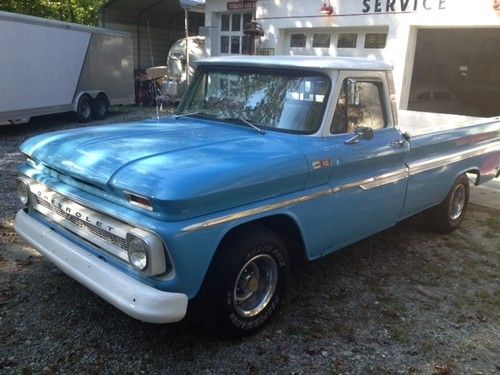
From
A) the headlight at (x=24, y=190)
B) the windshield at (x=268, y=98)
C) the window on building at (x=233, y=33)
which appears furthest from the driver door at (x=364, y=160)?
the window on building at (x=233, y=33)

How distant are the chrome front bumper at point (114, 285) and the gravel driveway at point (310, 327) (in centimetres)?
51

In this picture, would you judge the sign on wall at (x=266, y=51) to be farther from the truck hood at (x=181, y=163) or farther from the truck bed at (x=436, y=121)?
the truck hood at (x=181, y=163)

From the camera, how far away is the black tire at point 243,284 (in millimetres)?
2973

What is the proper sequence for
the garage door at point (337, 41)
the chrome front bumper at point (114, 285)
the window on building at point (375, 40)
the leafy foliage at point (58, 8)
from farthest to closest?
the leafy foliage at point (58, 8) → the garage door at point (337, 41) → the window on building at point (375, 40) → the chrome front bumper at point (114, 285)

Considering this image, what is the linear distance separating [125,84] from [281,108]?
40.4 ft

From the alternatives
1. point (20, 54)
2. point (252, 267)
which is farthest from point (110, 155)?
point (20, 54)

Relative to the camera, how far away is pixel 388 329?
11.6ft

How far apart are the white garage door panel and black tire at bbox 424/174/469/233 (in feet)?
29.8

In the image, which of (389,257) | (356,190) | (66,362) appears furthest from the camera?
(389,257)

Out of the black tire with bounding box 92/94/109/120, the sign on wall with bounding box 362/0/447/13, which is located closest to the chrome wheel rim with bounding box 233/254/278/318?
the sign on wall with bounding box 362/0/447/13

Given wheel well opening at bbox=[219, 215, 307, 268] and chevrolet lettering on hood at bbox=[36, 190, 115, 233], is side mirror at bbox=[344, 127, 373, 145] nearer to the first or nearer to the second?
wheel well opening at bbox=[219, 215, 307, 268]

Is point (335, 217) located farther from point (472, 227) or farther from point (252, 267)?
Result: point (472, 227)

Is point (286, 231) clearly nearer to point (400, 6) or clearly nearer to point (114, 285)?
point (114, 285)

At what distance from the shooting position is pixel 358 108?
154 inches
